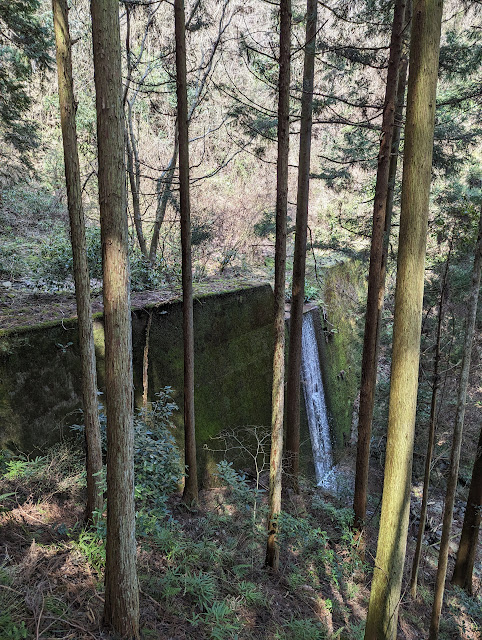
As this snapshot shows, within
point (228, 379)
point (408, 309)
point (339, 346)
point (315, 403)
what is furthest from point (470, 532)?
point (408, 309)

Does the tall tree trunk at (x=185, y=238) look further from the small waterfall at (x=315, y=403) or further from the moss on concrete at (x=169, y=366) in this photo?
the small waterfall at (x=315, y=403)

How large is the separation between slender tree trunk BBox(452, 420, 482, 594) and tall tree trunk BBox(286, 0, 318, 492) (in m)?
3.58

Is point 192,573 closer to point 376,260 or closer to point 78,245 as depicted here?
point 78,245

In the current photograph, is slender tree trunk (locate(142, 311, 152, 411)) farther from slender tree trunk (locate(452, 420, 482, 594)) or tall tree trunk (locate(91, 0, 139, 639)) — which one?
slender tree trunk (locate(452, 420, 482, 594))

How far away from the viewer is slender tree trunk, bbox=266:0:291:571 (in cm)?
510

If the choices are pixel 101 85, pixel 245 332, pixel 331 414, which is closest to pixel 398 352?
pixel 101 85

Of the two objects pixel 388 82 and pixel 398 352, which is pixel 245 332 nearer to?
pixel 388 82

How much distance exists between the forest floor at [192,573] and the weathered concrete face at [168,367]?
0.62 meters

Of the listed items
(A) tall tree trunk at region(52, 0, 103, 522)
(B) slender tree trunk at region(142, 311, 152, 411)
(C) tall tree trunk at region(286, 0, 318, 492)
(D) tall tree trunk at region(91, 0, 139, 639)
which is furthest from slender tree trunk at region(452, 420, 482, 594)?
(D) tall tree trunk at region(91, 0, 139, 639)

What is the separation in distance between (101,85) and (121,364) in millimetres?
1920

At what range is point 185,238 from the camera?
6.35 m

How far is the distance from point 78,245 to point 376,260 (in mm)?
5002

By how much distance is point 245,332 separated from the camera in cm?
968

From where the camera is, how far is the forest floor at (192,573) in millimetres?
3516
